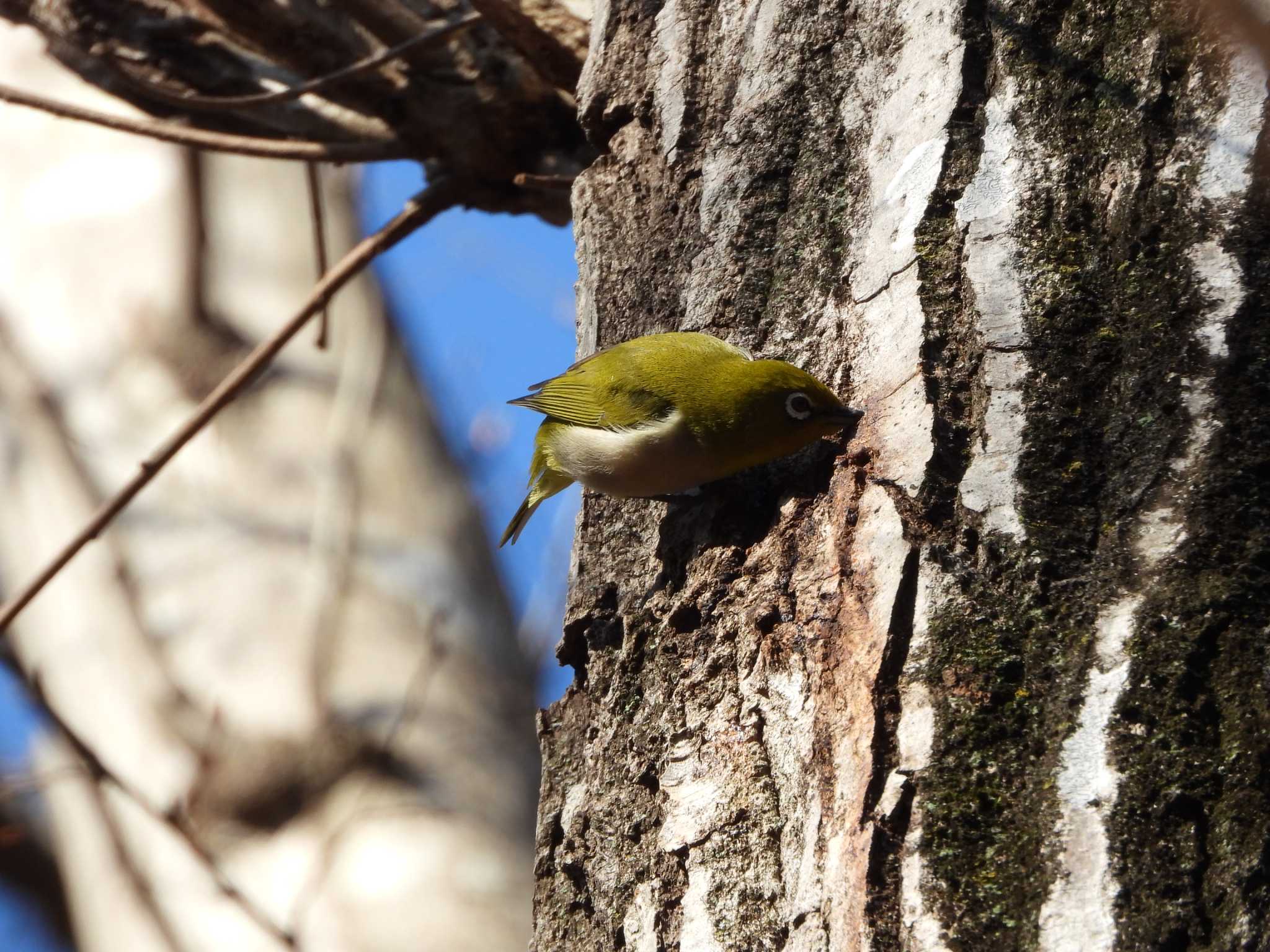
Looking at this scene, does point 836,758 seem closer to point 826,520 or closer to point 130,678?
point 826,520

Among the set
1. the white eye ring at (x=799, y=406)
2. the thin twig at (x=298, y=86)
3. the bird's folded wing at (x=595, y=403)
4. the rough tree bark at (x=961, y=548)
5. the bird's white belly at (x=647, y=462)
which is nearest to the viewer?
the rough tree bark at (x=961, y=548)

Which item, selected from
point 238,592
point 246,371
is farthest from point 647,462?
point 238,592

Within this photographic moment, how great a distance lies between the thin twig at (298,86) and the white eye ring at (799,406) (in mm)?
1649

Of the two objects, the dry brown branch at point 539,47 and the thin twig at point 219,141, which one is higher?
the dry brown branch at point 539,47

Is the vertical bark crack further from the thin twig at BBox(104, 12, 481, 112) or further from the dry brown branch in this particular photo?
the thin twig at BBox(104, 12, 481, 112)

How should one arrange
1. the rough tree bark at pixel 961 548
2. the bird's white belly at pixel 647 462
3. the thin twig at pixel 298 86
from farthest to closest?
the thin twig at pixel 298 86, the bird's white belly at pixel 647 462, the rough tree bark at pixel 961 548

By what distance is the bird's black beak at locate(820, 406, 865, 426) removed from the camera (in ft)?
7.07

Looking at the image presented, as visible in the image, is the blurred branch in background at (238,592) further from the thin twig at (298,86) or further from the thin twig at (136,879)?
the thin twig at (298,86)

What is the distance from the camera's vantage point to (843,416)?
7.14 feet

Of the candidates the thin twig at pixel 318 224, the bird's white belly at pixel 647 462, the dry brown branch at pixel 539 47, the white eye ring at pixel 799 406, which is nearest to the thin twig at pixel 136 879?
the thin twig at pixel 318 224

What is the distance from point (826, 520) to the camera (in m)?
2.06

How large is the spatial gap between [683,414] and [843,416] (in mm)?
657

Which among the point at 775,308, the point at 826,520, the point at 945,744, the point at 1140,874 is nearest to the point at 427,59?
the point at 775,308

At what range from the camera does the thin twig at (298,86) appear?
328 cm
